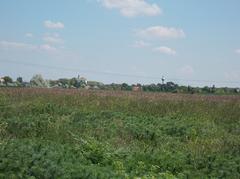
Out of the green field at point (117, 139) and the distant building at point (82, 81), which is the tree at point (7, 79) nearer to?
the distant building at point (82, 81)

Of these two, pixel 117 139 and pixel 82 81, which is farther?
pixel 82 81

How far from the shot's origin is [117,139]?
42.1 feet

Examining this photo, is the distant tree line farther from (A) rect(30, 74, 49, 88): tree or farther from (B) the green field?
(B) the green field

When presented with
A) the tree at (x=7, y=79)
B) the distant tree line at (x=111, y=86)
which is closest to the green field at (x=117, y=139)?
the distant tree line at (x=111, y=86)

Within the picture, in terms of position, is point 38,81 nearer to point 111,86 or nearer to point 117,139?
point 111,86

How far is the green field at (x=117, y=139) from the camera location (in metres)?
8.10

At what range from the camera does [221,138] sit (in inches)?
562

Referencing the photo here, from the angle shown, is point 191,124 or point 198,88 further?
point 198,88

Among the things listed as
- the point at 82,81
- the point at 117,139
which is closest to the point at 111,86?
the point at 82,81

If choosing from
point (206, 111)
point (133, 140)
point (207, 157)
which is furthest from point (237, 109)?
point (207, 157)

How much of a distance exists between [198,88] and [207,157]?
118 feet

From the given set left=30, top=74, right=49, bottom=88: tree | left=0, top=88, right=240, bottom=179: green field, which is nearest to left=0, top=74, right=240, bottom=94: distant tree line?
left=30, top=74, right=49, bottom=88: tree

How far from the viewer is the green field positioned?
8.10 meters

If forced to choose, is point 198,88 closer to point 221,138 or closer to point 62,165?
point 221,138
